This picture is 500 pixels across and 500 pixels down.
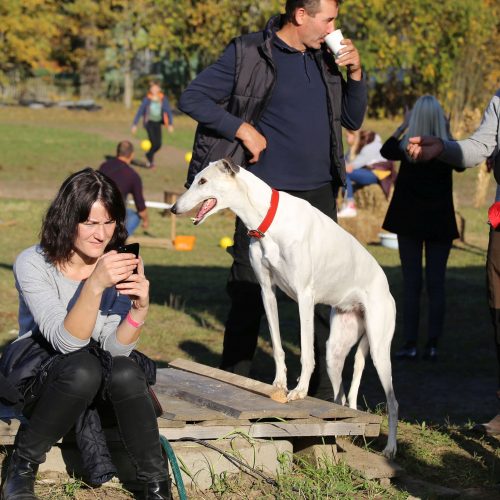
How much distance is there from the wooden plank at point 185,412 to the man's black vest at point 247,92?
1.19 meters

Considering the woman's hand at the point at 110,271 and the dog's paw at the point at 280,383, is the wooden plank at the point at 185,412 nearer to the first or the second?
the dog's paw at the point at 280,383

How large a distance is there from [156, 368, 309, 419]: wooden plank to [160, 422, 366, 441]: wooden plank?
0.05 m

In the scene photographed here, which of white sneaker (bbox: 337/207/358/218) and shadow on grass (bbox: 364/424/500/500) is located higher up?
shadow on grass (bbox: 364/424/500/500)

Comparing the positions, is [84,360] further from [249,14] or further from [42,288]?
[249,14]

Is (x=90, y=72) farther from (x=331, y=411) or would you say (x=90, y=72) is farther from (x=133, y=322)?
(x=133, y=322)

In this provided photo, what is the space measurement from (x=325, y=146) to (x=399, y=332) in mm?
4405

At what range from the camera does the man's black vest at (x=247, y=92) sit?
598 cm

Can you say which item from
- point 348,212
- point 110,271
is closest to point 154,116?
point 348,212

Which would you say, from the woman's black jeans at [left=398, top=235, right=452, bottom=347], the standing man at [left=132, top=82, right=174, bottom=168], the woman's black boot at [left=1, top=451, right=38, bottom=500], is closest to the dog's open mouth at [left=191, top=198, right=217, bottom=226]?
the woman's black boot at [left=1, top=451, right=38, bottom=500]

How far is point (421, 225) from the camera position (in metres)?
9.05

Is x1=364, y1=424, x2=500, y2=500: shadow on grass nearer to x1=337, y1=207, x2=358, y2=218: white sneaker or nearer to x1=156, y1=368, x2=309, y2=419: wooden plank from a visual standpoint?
x1=156, y1=368, x2=309, y2=419: wooden plank

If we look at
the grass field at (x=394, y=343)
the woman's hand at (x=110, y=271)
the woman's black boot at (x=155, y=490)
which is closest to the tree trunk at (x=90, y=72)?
the grass field at (x=394, y=343)

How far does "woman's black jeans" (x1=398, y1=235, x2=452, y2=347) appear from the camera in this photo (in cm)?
922

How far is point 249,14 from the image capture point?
127 feet
